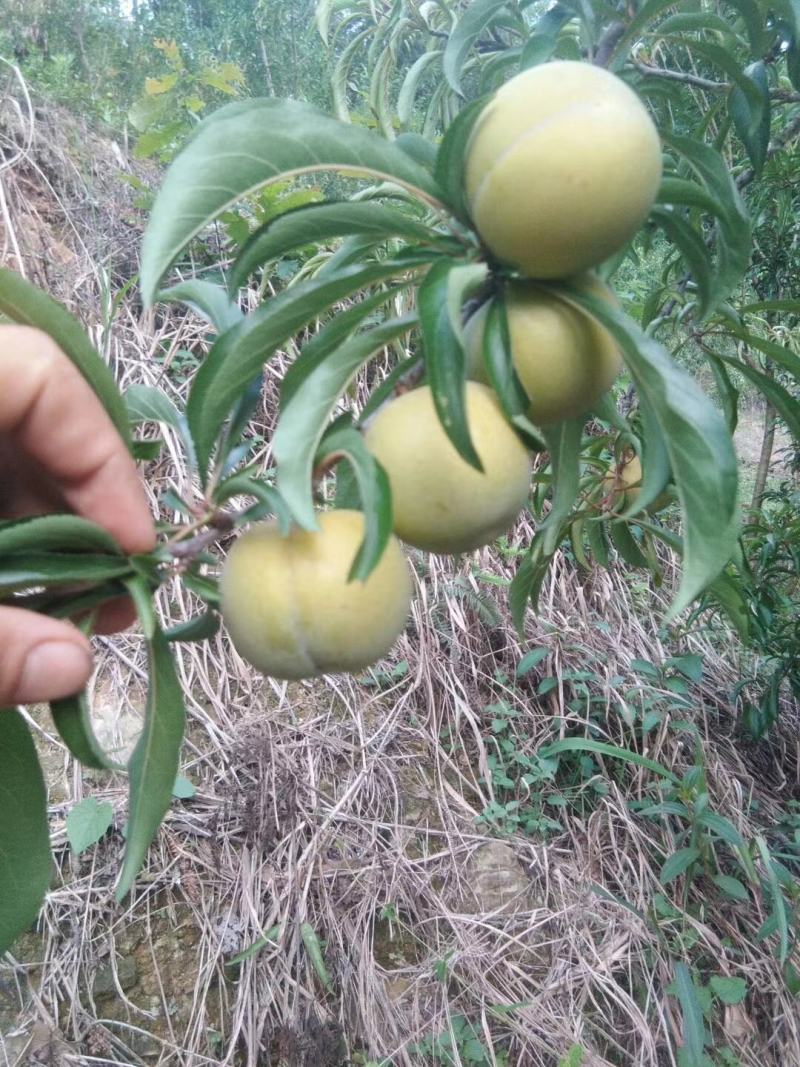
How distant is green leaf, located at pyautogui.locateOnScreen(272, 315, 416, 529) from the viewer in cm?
42

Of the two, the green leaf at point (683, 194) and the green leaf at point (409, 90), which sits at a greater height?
the green leaf at point (409, 90)

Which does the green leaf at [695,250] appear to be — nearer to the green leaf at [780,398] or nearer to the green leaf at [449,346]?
the green leaf at [780,398]

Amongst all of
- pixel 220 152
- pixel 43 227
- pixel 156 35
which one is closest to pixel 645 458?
pixel 220 152

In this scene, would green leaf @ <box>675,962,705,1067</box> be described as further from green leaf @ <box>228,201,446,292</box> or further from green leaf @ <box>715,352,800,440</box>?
green leaf @ <box>228,201,446,292</box>

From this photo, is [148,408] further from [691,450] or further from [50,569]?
[691,450]

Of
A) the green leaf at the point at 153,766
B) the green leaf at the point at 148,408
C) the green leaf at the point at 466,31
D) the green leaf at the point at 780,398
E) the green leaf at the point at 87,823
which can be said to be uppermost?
the green leaf at the point at 466,31

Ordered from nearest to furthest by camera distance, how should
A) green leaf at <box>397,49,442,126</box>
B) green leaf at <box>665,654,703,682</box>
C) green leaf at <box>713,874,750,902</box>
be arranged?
green leaf at <box>397,49,442,126</box> → green leaf at <box>713,874,750,902</box> → green leaf at <box>665,654,703,682</box>

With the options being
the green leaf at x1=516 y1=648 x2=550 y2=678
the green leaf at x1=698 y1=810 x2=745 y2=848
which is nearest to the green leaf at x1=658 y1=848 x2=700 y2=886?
the green leaf at x1=698 y1=810 x2=745 y2=848

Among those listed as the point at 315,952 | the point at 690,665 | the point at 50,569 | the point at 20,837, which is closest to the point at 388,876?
the point at 315,952

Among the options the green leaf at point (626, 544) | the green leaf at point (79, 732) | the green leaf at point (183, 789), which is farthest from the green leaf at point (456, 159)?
the green leaf at point (183, 789)

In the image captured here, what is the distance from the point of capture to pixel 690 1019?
4.55 ft

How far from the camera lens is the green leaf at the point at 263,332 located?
18.7 inches

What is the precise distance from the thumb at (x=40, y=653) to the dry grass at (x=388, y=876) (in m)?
0.86

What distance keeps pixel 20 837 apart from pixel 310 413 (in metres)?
0.48
